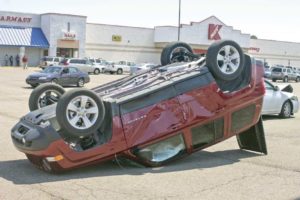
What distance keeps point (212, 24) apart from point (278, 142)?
63.8 meters

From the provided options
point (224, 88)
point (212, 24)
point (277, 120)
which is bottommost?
point (277, 120)

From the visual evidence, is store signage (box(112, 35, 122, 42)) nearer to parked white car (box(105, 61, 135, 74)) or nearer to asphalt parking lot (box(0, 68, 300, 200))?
parked white car (box(105, 61, 135, 74))

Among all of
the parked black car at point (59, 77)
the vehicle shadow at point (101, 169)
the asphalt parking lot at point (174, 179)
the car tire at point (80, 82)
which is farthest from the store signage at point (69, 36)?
the vehicle shadow at point (101, 169)

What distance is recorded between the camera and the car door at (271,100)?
1514 centimetres

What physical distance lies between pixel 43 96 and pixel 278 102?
917 cm

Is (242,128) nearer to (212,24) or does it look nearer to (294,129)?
(294,129)

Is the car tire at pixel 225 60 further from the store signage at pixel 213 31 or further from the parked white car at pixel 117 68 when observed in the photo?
the store signage at pixel 213 31

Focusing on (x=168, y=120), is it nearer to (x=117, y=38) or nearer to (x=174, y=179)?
(x=174, y=179)

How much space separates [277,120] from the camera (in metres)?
15.3

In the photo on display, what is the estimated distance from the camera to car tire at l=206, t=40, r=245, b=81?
8156 mm

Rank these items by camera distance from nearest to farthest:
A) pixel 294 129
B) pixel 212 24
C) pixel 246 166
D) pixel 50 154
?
pixel 50 154
pixel 246 166
pixel 294 129
pixel 212 24

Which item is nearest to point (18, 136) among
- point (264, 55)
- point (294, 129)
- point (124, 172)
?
point (124, 172)

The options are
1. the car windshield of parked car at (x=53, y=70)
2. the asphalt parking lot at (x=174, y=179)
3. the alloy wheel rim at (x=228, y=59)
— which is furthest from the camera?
the car windshield of parked car at (x=53, y=70)

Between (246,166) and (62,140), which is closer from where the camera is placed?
(62,140)
